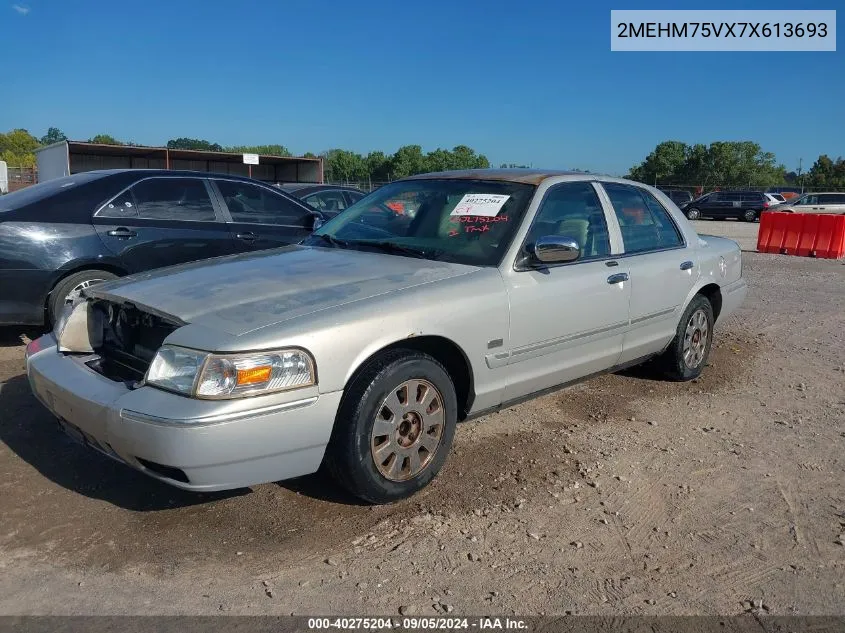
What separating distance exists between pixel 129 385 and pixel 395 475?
1.25 m

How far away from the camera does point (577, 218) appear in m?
4.48

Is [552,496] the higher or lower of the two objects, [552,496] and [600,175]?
the lower

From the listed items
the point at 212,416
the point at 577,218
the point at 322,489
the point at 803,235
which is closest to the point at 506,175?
the point at 577,218

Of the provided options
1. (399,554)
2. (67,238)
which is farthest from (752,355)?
(67,238)

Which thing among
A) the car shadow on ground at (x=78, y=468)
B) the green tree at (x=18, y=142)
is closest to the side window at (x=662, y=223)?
the car shadow on ground at (x=78, y=468)

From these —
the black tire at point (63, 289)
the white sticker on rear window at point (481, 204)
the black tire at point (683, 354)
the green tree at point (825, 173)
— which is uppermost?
the green tree at point (825, 173)

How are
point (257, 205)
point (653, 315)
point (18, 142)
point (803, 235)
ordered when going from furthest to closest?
point (18, 142) < point (803, 235) < point (257, 205) < point (653, 315)

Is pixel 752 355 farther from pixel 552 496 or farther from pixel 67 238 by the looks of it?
pixel 67 238

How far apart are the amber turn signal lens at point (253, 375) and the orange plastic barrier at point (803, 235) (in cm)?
1612

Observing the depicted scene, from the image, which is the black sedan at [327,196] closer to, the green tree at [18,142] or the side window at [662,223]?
the side window at [662,223]

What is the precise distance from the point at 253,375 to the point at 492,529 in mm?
1282

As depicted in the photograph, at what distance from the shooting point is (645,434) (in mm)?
4402

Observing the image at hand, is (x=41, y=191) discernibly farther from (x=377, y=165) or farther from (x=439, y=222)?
(x=377, y=165)

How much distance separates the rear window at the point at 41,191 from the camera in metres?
5.72
